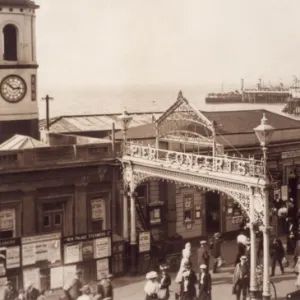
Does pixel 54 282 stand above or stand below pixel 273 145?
below

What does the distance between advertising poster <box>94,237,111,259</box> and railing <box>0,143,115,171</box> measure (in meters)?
2.51

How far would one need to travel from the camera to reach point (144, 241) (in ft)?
59.6

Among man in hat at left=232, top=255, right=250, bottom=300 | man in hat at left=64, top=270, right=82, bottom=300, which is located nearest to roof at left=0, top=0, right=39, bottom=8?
man in hat at left=64, top=270, right=82, bottom=300

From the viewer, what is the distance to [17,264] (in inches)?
609

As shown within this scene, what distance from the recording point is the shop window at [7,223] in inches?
670

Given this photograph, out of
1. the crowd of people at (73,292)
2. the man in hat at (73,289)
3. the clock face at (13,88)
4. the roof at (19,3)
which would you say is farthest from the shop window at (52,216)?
the roof at (19,3)

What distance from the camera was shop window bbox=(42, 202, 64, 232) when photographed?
17.8 meters

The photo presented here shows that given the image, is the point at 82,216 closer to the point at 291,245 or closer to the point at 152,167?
the point at 152,167

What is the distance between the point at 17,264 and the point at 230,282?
5.64 metres

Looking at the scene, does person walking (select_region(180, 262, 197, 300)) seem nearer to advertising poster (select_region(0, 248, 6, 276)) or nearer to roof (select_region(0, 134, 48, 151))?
advertising poster (select_region(0, 248, 6, 276))

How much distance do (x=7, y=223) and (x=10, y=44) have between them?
5949 millimetres

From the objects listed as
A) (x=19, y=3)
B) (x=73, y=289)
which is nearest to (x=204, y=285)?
(x=73, y=289)

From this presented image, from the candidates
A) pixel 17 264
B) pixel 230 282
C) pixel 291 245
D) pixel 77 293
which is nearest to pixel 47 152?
pixel 17 264

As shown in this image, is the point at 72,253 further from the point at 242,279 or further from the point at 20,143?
the point at 242,279
